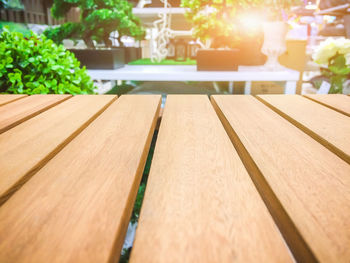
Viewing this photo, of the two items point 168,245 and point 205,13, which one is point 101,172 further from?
point 205,13

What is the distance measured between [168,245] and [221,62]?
1968 millimetres

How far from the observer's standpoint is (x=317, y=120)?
2.15ft

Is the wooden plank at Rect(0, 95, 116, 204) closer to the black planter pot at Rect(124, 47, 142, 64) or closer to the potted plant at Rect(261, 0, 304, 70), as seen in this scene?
the potted plant at Rect(261, 0, 304, 70)

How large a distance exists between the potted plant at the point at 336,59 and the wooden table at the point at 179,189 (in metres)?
0.65

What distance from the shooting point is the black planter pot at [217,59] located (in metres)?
2.09

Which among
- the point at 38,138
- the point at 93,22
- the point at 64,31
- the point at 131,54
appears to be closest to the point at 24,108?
the point at 38,138

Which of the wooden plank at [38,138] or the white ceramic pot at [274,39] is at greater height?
the white ceramic pot at [274,39]

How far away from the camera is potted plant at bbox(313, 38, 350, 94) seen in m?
1.20

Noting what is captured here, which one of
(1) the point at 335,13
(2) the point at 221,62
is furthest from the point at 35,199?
(1) the point at 335,13

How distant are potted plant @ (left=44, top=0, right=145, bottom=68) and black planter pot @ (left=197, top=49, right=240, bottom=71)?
64 cm

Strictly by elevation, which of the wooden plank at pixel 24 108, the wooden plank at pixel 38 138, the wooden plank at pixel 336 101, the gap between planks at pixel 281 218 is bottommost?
the gap between planks at pixel 281 218

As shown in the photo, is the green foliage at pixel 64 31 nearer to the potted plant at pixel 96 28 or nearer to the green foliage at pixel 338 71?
the potted plant at pixel 96 28

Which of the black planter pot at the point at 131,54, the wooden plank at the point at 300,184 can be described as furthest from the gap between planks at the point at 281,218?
the black planter pot at the point at 131,54

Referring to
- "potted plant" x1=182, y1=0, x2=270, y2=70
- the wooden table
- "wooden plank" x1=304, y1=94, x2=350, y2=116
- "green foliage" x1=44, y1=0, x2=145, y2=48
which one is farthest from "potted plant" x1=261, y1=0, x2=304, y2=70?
the wooden table
